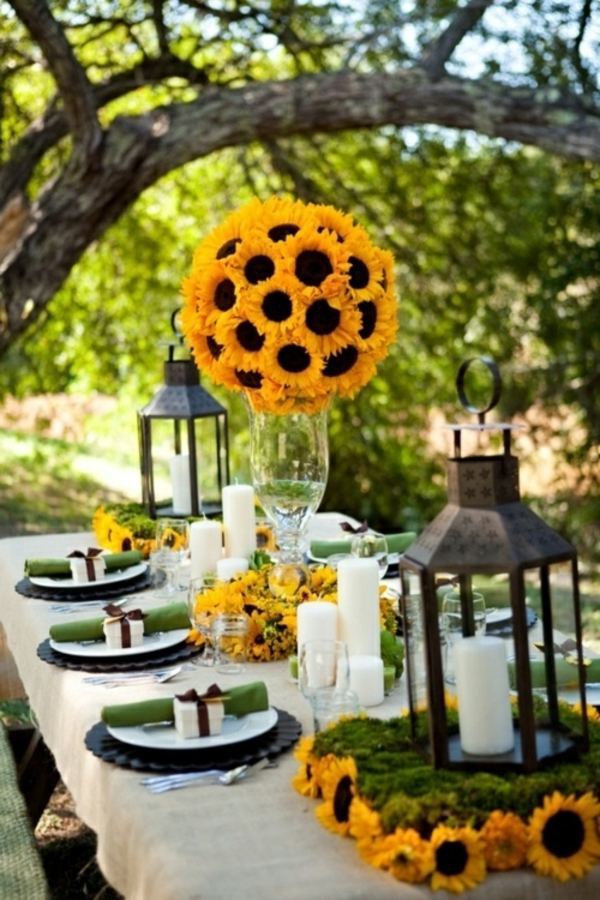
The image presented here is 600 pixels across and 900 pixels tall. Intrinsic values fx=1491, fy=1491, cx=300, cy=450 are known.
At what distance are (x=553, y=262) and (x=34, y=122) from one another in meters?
2.50

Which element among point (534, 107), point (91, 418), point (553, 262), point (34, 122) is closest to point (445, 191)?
point (553, 262)

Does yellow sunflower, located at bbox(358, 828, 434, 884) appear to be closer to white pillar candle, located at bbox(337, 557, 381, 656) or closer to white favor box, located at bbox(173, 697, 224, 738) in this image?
white favor box, located at bbox(173, 697, 224, 738)

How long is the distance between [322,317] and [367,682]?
0.78 m

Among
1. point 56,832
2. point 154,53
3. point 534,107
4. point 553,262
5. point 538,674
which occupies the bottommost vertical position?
point 56,832

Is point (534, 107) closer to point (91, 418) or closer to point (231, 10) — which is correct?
point (231, 10)

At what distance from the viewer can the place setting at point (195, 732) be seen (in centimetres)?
192

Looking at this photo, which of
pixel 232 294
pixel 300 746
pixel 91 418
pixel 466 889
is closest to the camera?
pixel 466 889

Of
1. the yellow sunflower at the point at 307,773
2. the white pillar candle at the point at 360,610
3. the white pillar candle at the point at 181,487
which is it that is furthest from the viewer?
the white pillar candle at the point at 181,487

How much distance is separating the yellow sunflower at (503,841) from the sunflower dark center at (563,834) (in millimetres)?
26

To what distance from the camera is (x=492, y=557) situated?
5.65ft

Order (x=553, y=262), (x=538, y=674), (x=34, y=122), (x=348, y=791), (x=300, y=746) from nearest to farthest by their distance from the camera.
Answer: (x=348, y=791), (x=300, y=746), (x=538, y=674), (x=34, y=122), (x=553, y=262)

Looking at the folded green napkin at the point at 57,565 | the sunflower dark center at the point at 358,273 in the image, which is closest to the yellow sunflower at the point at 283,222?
the sunflower dark center at the point at 358,273

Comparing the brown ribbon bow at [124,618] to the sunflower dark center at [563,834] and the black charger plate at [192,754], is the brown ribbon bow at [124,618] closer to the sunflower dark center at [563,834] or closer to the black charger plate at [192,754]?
the black charger plate at [192,754]

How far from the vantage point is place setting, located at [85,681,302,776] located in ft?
6.29
